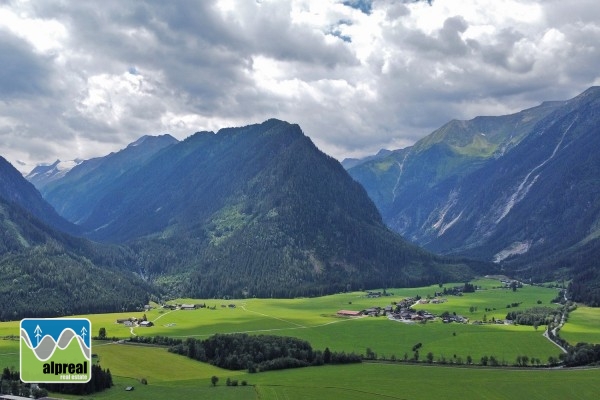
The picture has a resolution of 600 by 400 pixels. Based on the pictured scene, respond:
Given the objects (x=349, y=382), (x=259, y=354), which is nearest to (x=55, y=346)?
(x=349, y=382)

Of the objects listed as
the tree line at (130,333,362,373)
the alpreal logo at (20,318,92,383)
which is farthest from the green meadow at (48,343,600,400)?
the alpreal logo at (20,318,92,383)

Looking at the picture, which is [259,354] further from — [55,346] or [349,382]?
[55,346]

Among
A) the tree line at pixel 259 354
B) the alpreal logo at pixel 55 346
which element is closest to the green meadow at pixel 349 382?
the tree line at pixel 259 354

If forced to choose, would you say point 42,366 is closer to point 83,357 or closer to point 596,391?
point 83,357

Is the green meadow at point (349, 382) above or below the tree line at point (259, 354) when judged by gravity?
below

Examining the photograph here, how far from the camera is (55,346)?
7188 cm

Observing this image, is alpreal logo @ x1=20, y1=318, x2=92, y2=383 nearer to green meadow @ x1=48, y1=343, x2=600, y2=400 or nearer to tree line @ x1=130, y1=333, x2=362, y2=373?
green meadow @ x1=48, y1=343, x2=600, y2=400

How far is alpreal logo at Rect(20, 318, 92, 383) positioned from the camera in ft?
234

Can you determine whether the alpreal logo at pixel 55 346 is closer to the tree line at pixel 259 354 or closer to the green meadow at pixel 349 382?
the green meadow at pixel 349 382

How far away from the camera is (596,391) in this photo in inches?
5763

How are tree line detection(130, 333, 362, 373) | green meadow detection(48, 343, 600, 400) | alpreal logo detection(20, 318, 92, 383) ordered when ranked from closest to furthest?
alpreal logo detection(20, 318, 92, 383)
green meadow detection(48, 343, 600, 400)
tree line detection(130, 333, 362, 373)

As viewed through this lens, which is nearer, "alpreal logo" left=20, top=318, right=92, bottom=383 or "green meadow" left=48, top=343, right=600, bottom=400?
"alpreal logo" left=20, top=318, right=92, bottom=383

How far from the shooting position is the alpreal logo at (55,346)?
234 ft

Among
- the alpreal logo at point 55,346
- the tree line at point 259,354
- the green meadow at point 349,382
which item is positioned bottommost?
the green meadow at point 349,382
